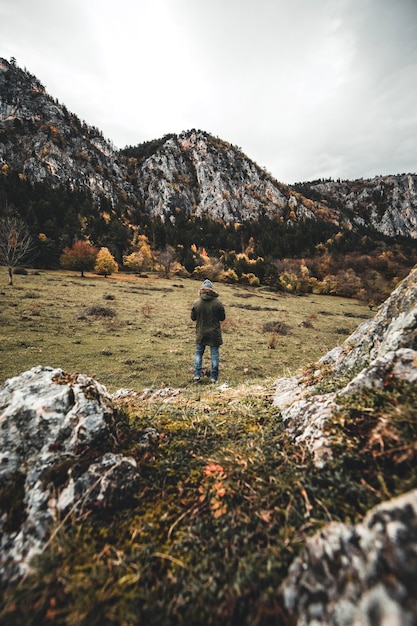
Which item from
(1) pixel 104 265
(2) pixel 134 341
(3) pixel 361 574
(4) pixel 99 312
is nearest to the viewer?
(3) pixel 361 574

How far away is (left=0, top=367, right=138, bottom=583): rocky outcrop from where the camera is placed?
6.19 ft

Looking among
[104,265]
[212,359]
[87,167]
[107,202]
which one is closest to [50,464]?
[212,359]

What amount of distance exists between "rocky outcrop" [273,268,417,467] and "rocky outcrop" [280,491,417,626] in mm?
697

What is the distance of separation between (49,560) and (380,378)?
2.96 m

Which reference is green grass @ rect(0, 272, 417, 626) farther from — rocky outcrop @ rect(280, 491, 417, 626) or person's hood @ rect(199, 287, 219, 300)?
person's hood @ rect(199, 287, 219, 300)

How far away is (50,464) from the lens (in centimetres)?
233

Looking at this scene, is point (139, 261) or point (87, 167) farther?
point (87, 167)

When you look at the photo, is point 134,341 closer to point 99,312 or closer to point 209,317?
point 99,312

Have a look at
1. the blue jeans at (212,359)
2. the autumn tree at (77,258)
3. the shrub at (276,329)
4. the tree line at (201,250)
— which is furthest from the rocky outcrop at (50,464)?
the autumn tree at (77,258)

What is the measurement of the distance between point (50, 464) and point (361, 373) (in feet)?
10.4

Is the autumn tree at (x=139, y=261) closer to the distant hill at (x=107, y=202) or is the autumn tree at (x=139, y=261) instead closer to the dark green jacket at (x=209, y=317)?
the distant hill at (x=107, y=202)

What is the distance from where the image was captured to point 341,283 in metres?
65.8

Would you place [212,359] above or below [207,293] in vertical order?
below

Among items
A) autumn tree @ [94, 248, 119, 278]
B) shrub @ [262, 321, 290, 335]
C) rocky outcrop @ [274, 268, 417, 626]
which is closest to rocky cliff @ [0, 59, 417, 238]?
autumn tree @ [94, 248, 119, 278]
